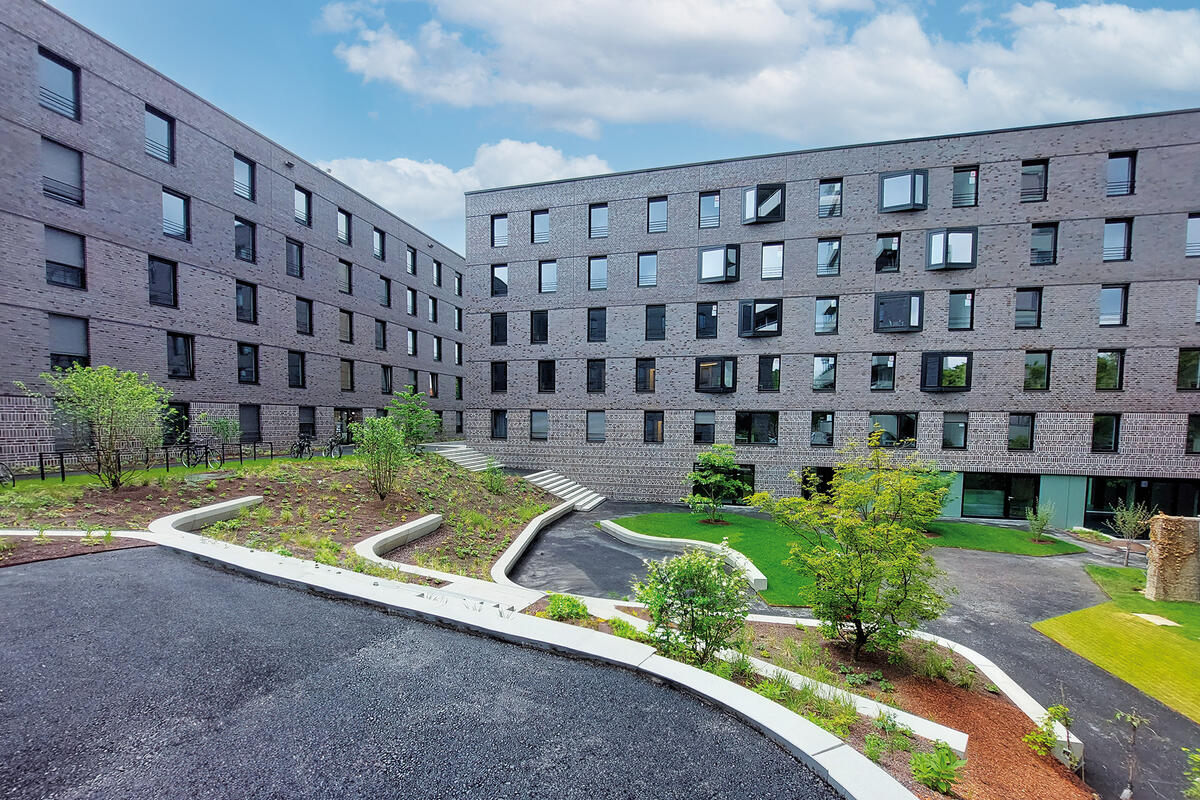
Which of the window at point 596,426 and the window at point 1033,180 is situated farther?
the window at point 596,426

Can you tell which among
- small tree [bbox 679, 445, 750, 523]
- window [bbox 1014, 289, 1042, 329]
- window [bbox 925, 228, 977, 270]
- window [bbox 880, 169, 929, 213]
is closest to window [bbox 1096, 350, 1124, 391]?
window [bbox 1014, 289, 1042, 329]

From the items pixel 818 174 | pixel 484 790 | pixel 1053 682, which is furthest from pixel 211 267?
pixel 1053 682

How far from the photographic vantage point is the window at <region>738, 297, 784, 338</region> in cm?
2059

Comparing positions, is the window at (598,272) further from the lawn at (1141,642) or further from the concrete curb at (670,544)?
the lawn at (1141,642)

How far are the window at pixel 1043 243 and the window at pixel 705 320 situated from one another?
12999 millimetres

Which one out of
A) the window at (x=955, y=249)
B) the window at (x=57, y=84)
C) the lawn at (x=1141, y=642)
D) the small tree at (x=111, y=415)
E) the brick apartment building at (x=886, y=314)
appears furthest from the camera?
the window at (x=955, y=249)

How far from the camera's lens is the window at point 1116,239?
18.2 m

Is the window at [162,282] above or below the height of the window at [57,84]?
below

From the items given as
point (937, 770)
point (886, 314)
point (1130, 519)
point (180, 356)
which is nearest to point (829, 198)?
point (886, 314)

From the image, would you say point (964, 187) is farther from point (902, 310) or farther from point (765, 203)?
point (765, 203)

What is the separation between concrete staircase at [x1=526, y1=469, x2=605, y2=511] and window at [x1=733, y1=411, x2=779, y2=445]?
734cm

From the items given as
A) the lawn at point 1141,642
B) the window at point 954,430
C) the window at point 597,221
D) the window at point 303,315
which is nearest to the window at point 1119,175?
the window at point 954,430

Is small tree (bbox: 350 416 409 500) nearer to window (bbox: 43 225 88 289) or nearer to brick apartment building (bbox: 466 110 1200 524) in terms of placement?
brick apartment building (bbox: 466 110 1200 524)

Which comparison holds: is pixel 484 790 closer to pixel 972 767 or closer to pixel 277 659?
pixel 277 659
